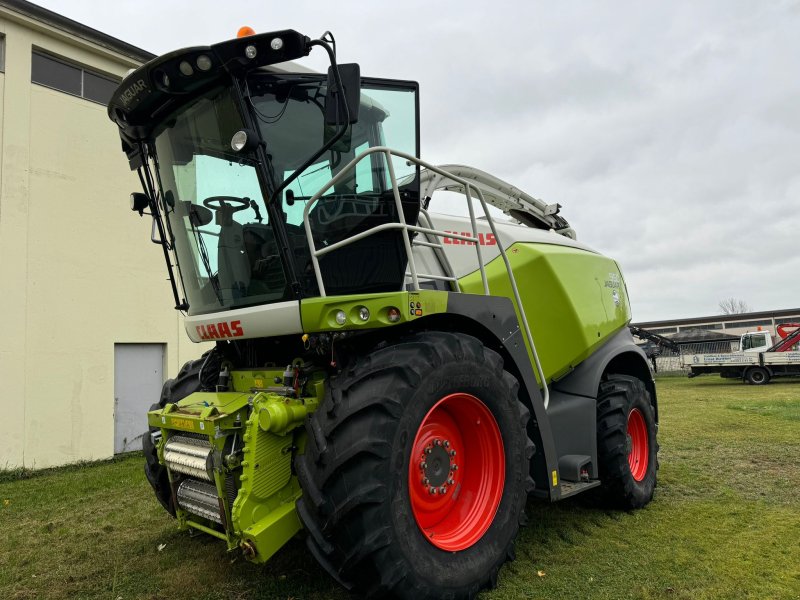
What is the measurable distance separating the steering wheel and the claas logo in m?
0.70

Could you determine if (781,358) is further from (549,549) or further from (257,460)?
(257,460)

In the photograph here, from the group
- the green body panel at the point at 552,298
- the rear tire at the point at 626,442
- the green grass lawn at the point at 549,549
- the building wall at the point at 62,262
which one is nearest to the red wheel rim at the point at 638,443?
the rear tire at the point at 626,442

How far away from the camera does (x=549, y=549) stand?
3949 mm

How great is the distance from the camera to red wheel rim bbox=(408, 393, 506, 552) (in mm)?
3131

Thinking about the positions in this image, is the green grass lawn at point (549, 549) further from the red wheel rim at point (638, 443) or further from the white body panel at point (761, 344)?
the white body panel at point (761, 344)

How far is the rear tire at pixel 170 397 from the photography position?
13.2 ft

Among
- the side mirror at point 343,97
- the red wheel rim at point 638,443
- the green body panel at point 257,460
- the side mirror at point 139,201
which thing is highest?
the side mirror at point 343,97

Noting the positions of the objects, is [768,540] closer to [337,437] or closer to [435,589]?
[435,589]

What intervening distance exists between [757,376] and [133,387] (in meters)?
23.3

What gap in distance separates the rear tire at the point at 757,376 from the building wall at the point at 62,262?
22.9m

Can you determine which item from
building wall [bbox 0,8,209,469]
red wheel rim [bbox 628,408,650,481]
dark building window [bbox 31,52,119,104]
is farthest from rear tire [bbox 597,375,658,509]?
dark building window [bbox 31,52,119,104]

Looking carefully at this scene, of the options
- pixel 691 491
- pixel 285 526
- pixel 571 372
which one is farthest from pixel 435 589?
pixel 691 491

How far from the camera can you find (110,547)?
14.1ft

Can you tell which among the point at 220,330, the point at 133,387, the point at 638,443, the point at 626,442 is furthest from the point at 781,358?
the point at 220,330
